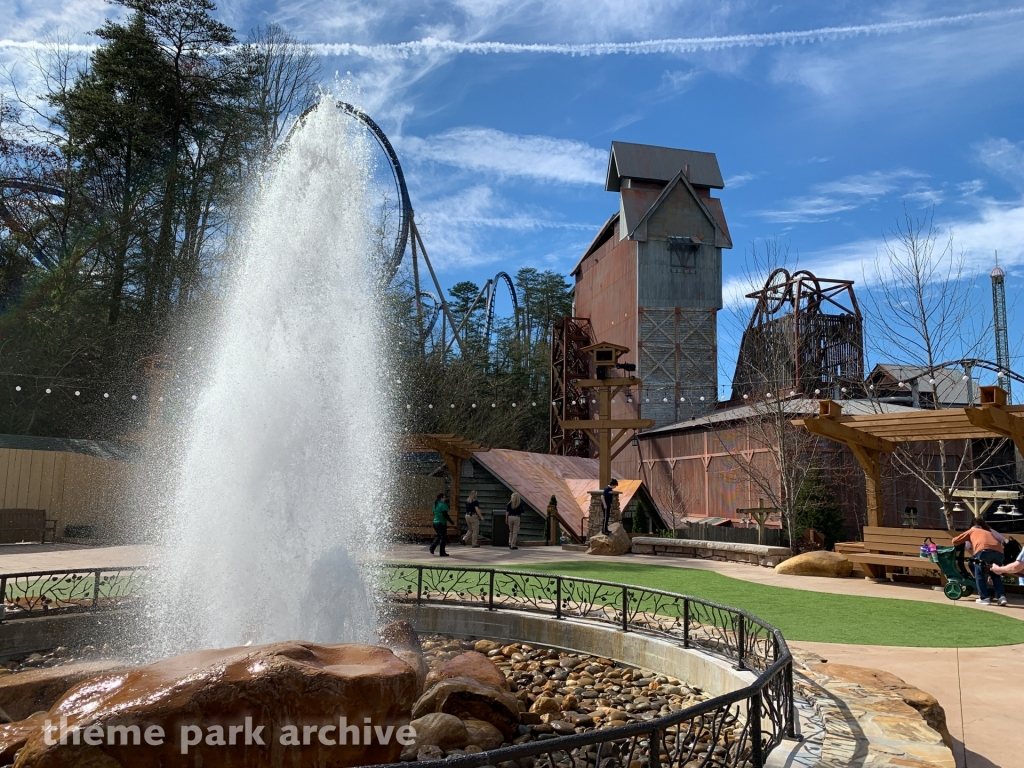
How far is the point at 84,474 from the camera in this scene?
832 inches

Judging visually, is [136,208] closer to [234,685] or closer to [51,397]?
[51,397]

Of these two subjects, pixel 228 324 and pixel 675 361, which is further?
pixel 675 361

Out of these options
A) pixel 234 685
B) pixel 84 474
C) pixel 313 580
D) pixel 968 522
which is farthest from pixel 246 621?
pixel 968 522

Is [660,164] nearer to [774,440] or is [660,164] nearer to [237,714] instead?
[774,440]

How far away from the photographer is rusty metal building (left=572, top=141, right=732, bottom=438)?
33.8m

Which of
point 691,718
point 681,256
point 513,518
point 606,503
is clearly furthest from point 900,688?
point 681,256

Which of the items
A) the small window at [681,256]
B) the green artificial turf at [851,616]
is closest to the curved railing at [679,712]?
the green artificial turf at [851,616]

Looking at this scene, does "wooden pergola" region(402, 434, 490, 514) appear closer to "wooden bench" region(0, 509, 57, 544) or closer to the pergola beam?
"wooden bench" region(0, 509, 57, 544)

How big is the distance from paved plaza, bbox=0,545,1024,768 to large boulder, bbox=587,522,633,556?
3366mm

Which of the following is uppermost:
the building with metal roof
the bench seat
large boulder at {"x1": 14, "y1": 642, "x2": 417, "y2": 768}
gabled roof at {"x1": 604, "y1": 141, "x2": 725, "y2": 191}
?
gabled roof at {"x1": 604, "y1": 141, "x2": 725, "y2": 191}

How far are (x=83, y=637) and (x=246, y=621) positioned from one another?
9.33 feet

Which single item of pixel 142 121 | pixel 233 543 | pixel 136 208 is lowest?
pixel 233 543

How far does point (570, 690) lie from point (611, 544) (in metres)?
12.1

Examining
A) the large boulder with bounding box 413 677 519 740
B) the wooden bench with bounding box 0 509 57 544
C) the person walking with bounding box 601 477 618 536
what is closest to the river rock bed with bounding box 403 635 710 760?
the large boulder with bounding box 413 677 519 740
